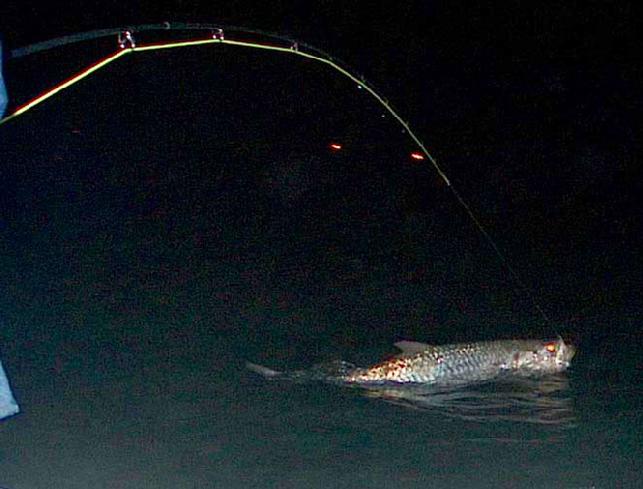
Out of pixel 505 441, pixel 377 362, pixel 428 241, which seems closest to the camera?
pixel 505 441

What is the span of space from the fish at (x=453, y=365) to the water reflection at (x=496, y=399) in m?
0.07

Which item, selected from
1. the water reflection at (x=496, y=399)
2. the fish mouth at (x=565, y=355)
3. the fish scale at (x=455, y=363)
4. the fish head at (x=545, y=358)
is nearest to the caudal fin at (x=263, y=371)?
the fish scale at (x=455, y=363)

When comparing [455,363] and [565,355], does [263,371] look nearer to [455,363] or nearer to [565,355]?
[455,363]

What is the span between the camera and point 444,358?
8898 mm

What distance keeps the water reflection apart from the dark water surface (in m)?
0.03

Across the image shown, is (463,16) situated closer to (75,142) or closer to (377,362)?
(75,142)

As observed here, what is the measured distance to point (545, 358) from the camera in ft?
30.5

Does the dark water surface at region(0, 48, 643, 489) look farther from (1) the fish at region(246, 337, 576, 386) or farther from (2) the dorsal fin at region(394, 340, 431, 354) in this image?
(2) the dorsal fin at region(394, 340, 431, 354)

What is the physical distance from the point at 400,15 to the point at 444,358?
16.2 meters

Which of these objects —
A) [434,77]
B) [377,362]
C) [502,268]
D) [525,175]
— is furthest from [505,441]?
[434,77]

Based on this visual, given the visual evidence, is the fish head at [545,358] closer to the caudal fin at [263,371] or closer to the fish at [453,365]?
the fish at [453,365]

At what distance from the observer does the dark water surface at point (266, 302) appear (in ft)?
23.8

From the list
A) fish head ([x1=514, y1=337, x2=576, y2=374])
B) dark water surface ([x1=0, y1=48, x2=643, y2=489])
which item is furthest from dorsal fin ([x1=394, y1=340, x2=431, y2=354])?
fish head ([x1=514, y1=337, x2=576, y2=374])

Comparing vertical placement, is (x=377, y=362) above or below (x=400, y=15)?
below
